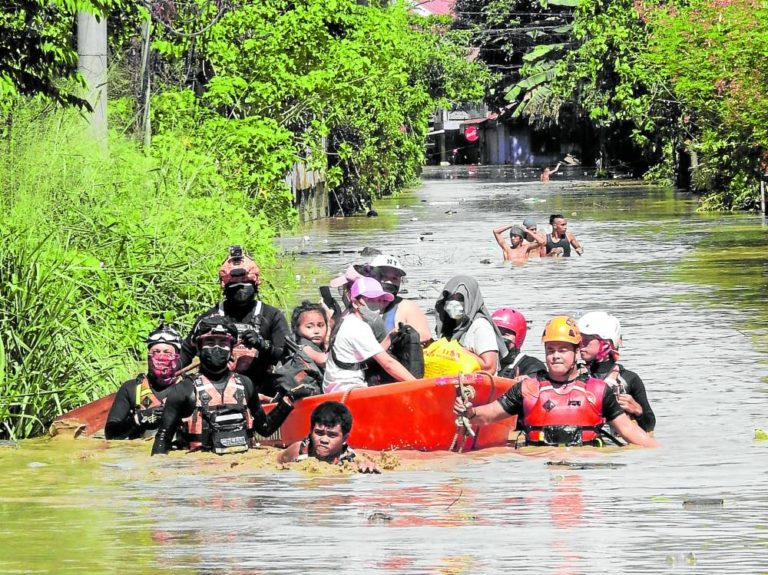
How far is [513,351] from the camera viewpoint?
14945 millimetres

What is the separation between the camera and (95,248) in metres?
17.0

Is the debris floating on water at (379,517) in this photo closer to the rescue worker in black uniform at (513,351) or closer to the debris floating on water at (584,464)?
the debris floating on water at (584,464)

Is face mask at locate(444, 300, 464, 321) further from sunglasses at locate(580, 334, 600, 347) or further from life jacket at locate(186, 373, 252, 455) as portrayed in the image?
life jacket at locate(186, 373, 252, 455)

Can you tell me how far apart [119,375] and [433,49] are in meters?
76.1

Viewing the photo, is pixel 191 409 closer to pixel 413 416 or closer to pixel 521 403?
A: pixel 413 416

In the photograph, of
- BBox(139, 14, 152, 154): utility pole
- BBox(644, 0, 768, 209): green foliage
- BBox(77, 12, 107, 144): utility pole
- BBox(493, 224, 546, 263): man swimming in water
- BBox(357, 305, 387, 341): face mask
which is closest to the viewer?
BBox(357, 305, 387, 341): face mask

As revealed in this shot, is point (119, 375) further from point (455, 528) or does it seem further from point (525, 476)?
point (455, 528)

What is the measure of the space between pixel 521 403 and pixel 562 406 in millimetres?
276

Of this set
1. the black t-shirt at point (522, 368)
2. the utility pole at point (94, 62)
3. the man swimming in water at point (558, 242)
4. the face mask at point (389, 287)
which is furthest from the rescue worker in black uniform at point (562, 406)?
the man swimming in water at point (558, 242)

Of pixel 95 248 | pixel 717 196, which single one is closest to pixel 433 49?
pixel 717 196

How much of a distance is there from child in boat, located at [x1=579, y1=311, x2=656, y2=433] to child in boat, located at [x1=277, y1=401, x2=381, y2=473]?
1.86 metres

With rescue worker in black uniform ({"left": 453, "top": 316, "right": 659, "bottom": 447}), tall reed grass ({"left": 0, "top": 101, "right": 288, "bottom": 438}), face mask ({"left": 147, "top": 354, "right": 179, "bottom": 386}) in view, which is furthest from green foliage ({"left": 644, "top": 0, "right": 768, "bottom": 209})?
face mask ({"left": 147, "top": 354, "right": 179, "bottom": 386})

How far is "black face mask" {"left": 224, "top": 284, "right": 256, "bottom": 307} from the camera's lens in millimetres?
13711

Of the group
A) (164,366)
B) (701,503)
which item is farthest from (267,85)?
(701,503)
